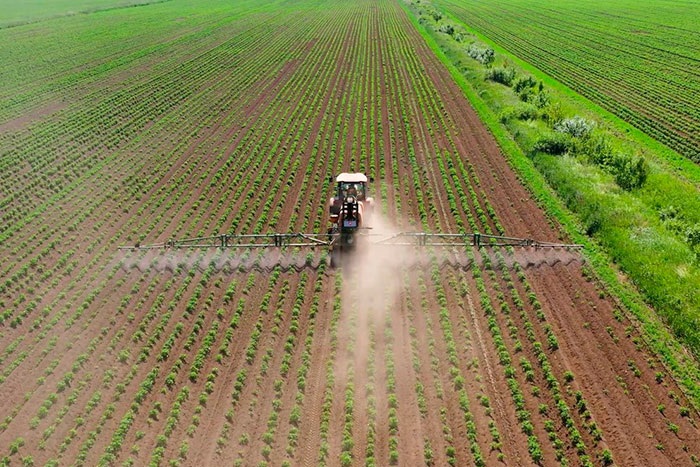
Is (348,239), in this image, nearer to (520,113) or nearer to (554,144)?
(554,144)

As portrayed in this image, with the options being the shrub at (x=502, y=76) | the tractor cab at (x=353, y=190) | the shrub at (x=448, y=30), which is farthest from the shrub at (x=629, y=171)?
the shrub at (x=448, y=30)

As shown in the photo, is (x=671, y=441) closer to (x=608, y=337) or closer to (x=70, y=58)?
(x=608, y=337)

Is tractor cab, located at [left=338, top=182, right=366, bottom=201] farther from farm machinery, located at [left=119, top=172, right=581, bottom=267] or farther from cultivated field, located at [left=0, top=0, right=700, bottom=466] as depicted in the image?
cultivated field, located at [left=0, top=0, right=700, bottom=466]

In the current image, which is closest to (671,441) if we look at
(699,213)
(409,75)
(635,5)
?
(699,213)

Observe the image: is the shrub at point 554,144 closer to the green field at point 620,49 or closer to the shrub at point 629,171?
the shrub at point 629,171

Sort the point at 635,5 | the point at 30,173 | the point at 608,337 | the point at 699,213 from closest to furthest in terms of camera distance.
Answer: the point at 608,337, the point at 699,213, the point at 30,173, the point at 635,5

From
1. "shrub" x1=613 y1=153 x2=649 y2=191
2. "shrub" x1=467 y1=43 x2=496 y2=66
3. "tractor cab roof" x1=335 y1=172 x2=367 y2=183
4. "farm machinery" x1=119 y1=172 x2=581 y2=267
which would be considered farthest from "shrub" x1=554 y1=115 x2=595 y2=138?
"shrub" x1=467 y1=43 x2=496 y2=66
